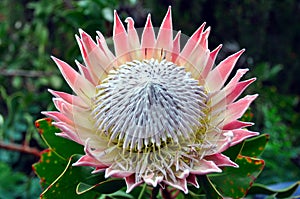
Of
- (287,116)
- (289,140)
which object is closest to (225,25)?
(287,116)

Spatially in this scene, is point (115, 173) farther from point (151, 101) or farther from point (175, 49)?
point (175, 49)

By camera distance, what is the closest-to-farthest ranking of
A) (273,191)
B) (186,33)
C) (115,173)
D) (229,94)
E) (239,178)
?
1. (115,173)
2. (229,94)
3. (239,178)
4. (273,191)
5. (186,33)

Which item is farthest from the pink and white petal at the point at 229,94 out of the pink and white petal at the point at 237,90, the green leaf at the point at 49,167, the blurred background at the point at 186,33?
the blurred background at the point at 186,33

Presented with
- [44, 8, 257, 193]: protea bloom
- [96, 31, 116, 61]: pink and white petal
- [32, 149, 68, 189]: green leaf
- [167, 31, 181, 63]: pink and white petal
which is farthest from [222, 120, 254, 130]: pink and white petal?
[32, 149, 68, 189]: green leaf

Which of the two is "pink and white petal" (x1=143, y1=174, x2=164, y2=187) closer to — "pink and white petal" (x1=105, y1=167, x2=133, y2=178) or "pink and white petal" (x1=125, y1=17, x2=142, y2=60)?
"pink and white petal" (x1=105, y1=167, x2=133, y2=178)

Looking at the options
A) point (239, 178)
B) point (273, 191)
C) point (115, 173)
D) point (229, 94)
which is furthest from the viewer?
point (273, 191)

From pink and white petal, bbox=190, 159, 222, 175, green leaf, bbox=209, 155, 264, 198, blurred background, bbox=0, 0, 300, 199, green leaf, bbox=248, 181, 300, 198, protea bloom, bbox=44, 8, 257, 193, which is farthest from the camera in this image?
blurred background, bbox=0, 0, 300, 199

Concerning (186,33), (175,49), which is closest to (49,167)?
(175,49)
